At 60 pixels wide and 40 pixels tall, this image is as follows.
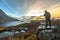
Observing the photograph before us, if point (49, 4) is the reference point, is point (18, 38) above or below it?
below

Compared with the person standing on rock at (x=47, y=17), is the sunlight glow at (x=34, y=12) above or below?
above

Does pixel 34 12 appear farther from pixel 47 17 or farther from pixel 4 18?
pixel 4 18

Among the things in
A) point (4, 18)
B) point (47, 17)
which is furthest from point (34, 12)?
point (4, 18)

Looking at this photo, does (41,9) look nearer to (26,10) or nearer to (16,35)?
(26,10)

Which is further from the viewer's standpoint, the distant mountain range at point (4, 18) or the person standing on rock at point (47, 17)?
the distant mountain range at point (4, 18)

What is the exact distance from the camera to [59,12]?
3377mm

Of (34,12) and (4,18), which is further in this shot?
(4,18)

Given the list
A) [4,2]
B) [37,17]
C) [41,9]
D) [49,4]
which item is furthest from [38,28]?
[4,2]

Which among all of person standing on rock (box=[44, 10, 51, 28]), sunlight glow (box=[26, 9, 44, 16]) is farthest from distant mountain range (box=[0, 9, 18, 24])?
person standing on rock (box=[44, 10, 51, 28])

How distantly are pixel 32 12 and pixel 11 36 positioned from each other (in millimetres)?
859

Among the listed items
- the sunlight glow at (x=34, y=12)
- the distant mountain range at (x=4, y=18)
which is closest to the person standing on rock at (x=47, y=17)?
the sunlight glow at (x=34, y=12)

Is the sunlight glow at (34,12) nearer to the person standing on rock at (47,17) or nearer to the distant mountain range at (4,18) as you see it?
the person standing on rock at (47,17)

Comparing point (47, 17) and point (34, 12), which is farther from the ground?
point (34, 12)

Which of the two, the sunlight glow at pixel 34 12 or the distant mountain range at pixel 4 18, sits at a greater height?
the sunlight glow at pixel 34 12
